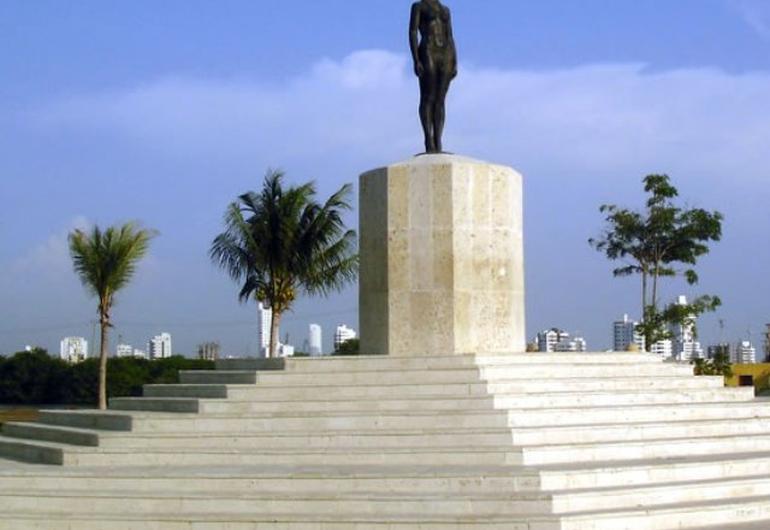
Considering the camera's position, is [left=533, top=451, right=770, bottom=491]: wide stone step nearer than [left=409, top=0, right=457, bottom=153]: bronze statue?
Yes

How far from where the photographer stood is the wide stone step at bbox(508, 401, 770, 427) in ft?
41.6

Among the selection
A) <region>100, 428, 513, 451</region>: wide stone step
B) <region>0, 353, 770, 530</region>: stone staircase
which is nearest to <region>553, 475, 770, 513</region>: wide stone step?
<region>0, 353, 770, 530</region>: stone staircase

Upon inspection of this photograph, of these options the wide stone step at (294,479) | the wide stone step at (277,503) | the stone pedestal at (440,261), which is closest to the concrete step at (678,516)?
the wide stone step at (277,503)

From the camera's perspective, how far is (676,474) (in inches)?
473

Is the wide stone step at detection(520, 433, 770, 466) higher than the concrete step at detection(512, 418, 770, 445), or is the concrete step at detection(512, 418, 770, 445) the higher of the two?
the concrete step at detection(512, 418, 770, 445)

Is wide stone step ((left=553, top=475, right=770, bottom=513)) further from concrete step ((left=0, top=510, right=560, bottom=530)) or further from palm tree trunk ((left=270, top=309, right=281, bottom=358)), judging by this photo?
palm tree trunk ((left=270, top=309, right=281, bottom=358))

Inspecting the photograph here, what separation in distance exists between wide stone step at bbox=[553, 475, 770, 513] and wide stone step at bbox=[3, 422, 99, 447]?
5.71 m

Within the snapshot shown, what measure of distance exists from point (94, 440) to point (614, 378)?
6615 millimetres

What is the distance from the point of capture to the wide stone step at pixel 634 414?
12.7 metres

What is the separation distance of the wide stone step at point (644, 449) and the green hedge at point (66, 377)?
23.2 meters

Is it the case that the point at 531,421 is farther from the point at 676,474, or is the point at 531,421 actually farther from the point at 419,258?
the point at 419,258

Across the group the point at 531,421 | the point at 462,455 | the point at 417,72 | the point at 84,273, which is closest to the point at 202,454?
the point at 462,455

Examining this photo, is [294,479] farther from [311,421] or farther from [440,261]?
[440,261]

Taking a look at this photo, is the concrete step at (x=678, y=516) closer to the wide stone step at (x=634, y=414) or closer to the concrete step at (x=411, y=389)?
the wide stone step at (x=634, y=414)
